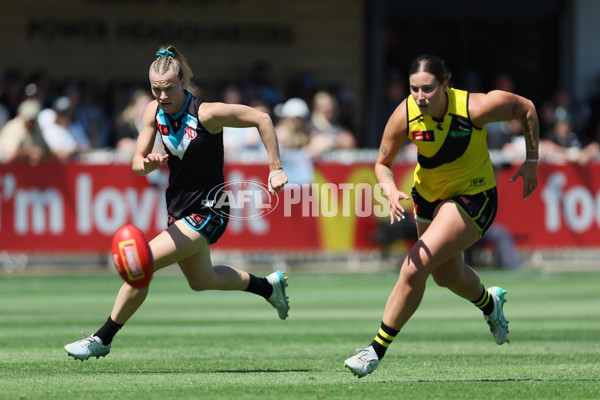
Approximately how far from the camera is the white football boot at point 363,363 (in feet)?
25.3

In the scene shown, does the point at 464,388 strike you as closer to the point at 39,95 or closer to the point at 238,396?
the point at 238,396

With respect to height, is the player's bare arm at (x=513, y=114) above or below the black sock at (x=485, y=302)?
above

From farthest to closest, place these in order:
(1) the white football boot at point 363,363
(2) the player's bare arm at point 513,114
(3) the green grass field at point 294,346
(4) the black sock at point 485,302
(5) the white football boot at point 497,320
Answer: (5) the white football boot at point 497,320, (4) the black sock at point 485,302, (2) the player's bare arm at point 513,114, (1) the white football boot at point 363,363, (3) the green grass field at point 294,346

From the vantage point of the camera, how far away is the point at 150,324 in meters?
12.2

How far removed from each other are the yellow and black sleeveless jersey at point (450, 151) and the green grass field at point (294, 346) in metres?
1.30

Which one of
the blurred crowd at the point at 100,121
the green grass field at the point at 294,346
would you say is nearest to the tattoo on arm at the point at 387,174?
the green grass field at the point at 294,346

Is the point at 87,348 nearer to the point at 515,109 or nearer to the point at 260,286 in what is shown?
the point at 260,286

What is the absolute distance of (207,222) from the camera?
27.7 ft

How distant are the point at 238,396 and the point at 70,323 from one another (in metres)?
5.43

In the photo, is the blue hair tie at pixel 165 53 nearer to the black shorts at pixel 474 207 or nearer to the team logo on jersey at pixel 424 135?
the team logo on jersey at pixel 424 135

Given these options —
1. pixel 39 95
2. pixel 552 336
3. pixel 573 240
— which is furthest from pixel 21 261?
pixel 552 336

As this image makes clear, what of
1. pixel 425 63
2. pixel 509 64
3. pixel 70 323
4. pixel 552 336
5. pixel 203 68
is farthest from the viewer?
pixel 509 64

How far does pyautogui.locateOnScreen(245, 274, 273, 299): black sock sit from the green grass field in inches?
20.0

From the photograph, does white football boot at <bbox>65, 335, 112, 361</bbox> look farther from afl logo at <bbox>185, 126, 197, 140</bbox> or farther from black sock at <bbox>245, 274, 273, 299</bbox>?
afl logo at <bbox>185, 126, 197, 140</bbox>
